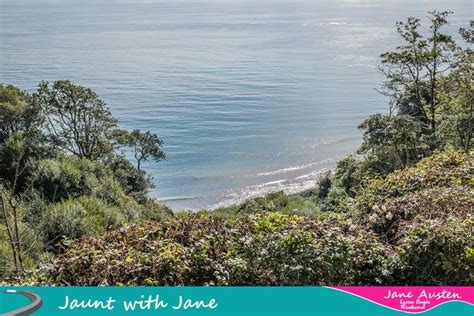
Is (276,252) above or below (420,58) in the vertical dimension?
below

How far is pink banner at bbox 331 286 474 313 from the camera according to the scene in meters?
3.54

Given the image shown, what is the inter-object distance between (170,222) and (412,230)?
181 centimetres

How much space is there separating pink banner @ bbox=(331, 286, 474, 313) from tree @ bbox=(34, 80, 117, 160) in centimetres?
1712

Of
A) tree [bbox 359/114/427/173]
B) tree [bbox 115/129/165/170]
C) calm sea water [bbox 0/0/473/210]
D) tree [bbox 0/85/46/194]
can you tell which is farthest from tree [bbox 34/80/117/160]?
tree [bbox 359/114/427/173]

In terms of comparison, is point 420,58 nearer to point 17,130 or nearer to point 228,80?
point 17,130

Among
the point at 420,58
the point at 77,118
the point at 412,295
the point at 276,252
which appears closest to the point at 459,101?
the point at 420,58

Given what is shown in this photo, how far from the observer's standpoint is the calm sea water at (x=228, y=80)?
2762 cm

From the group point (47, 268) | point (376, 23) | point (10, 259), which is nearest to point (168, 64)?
point (376, 23)

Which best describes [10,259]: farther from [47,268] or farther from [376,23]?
[376,23]

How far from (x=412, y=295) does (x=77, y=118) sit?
18059mm

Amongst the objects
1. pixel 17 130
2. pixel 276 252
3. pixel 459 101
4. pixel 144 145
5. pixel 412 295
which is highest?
pixel 276 252

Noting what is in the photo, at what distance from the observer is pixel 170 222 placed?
13.4 feet

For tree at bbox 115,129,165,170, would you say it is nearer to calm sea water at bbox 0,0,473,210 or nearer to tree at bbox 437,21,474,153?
calm sea water at bbox 0,0,473,210

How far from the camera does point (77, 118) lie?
20.0m
